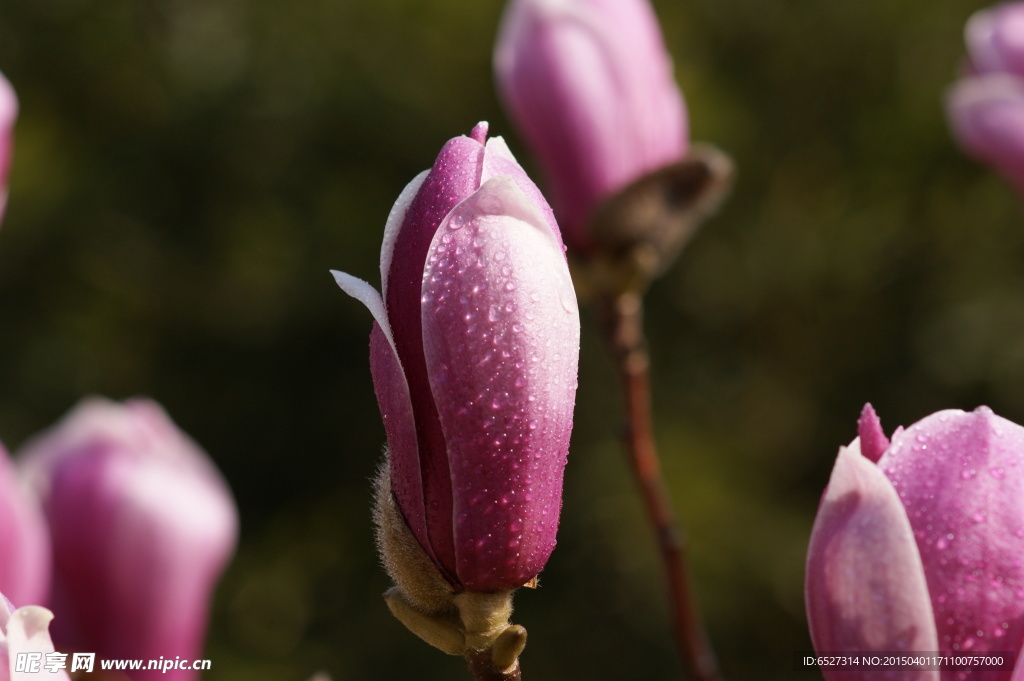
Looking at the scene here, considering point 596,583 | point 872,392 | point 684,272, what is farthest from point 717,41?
point 596,583

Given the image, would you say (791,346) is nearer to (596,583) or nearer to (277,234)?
(596,583)

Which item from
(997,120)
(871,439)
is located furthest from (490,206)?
(997,120)

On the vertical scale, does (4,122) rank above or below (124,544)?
above

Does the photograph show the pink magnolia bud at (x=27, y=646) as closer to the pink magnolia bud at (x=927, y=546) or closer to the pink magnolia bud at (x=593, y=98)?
the pink magnolia bud at (x=927, y=546)

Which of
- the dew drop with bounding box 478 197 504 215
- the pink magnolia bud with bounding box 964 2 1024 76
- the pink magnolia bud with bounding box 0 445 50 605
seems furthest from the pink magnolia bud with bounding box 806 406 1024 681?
the pink magnolia bud with bounding box 964 2 1024 76

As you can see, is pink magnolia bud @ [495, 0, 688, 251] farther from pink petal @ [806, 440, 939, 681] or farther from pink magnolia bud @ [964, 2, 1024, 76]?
pink petal @ [806, 440, 939, 681]

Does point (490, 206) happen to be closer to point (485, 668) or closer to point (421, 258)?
point (421, 258)

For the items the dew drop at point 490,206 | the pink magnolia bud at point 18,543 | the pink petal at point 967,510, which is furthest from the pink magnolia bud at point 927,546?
the pink magnolia bud at point 18,543
